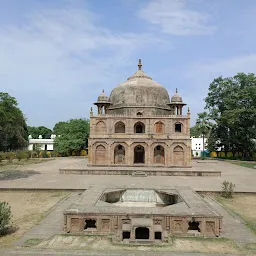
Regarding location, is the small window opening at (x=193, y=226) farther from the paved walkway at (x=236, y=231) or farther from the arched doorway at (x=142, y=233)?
the arched doorway at (x=142, y=233)

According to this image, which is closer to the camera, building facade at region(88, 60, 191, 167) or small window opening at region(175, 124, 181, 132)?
building facade at region(88, 60, 191, 167)

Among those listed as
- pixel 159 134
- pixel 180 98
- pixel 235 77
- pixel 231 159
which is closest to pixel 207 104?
pixel 235 77

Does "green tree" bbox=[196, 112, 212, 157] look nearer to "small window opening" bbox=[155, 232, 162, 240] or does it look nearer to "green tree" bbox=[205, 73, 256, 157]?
"green tree" bbox=[205, 73, 256, 157]

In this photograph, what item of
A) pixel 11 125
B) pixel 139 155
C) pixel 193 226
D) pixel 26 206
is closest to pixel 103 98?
pixel 139 155

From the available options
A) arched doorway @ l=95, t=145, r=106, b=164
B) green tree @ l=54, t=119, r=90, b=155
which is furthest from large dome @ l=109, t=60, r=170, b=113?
green tree @ l=54, t=119, r=90, b=155

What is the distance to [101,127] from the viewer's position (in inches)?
1139

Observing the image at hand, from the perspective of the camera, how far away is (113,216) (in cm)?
941

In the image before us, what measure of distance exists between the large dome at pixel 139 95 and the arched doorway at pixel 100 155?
5.67m

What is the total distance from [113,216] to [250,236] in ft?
15.1

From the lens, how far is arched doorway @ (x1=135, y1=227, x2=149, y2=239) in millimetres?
9156

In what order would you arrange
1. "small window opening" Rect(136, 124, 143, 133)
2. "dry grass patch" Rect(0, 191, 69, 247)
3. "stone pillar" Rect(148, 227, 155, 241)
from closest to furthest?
"stone pillar" Rect(148, 227, 155, 241)
"dry grass patch" Rect(0, 191, 69, 247)
"small window opening" Rect(136, 124, 143, 133)

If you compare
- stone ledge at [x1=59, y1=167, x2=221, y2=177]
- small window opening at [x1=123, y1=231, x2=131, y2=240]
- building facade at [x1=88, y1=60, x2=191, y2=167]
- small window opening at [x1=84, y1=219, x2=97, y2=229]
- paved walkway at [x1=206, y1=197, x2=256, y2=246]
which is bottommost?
paved walkway at [x1=206, y1=197, x2=256, y2=246]

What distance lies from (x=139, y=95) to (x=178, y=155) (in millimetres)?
8155

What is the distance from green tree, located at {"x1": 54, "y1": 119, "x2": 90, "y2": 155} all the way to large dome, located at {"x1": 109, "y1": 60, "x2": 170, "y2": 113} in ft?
57.3
